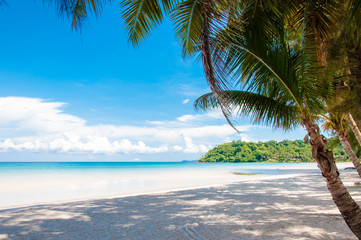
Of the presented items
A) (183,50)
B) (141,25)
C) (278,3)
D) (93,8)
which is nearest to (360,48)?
(278,3)

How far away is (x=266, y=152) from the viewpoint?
248ft

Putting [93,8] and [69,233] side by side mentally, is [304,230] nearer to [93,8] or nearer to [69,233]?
[69,233]

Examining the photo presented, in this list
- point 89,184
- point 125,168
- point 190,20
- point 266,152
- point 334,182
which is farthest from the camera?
point 266,152

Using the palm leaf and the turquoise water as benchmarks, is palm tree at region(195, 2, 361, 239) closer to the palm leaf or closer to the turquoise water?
the palm leaf

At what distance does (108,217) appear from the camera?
Answer: 5109 millimetres

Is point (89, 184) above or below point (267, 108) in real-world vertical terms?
below

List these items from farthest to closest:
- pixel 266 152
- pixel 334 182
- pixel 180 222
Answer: pixel 266 152, pixel 180 222, pixel 334 182

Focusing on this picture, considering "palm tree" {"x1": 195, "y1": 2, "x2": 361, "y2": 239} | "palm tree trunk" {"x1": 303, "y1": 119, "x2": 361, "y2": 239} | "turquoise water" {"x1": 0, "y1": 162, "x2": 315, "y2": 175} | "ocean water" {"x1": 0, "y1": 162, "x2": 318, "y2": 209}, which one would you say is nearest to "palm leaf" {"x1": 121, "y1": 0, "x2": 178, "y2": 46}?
"palm tree" {"x1": 195, "y1": 2, "x2": 361, "y2": 239}

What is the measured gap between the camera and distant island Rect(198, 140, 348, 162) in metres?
68.6

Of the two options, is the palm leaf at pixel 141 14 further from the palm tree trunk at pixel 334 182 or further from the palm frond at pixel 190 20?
the palm tree trunk at pixel 334 182

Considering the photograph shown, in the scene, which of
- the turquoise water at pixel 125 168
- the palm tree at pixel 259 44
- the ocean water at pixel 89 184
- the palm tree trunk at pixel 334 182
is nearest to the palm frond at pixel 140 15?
the palm tree at pixel 259 44

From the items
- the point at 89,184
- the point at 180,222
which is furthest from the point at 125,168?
the point at 180,222

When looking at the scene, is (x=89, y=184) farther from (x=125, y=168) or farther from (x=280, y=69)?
(x=125, y=168)

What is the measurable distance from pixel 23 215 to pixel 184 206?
3931 millimetres
